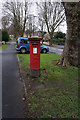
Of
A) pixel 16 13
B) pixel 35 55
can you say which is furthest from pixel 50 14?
pixel 35 55

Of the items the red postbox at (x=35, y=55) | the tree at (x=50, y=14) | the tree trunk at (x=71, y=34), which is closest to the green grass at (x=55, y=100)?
the red postbox at (x=35, y=55)

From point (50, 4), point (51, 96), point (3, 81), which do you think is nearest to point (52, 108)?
point (51, 96)

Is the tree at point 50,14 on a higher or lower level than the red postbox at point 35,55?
higher

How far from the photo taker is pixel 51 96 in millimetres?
3357

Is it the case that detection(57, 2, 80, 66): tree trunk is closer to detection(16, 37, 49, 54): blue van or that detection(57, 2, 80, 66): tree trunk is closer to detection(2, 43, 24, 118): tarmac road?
detection(2, 43, 24, 118): tarmac road

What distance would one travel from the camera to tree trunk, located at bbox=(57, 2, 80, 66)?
6.23 metres

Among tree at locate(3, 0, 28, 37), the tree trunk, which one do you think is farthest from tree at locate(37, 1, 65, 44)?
the tree trunk

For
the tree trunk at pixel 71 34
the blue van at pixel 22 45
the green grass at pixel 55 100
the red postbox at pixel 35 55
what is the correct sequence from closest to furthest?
the green grass at pixel 55 100
the red postbox at pixel 35 55
the tree trunk at pixel 71 34
the blue van at pixel 22 45

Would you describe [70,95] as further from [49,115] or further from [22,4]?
[22,4]

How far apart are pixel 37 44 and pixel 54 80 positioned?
5.81ft

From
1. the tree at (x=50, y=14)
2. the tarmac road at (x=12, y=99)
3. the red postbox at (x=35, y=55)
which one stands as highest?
the tree at (x=50, y=14)

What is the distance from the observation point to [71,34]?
6648 mm

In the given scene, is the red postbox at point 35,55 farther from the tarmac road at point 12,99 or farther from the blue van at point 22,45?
the blue van at point 22,45

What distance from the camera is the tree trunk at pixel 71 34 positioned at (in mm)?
6227
